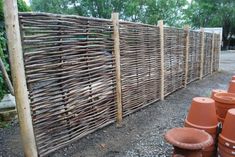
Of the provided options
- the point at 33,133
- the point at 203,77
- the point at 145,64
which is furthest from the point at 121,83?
the point at 203,77

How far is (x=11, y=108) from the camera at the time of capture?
4582mm

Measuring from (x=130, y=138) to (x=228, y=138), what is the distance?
4.90 feet

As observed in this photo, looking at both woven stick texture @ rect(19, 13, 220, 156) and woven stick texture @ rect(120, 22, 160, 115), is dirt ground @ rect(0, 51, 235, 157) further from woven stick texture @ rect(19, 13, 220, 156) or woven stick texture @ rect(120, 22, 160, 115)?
woven stick texture @ rect(120, 22, 160, 115)

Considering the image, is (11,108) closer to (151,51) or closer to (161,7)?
(151,51)

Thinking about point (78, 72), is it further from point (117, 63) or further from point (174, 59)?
point (174, 59)

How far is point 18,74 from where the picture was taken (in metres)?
2.54

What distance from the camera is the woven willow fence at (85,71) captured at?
9.24ft

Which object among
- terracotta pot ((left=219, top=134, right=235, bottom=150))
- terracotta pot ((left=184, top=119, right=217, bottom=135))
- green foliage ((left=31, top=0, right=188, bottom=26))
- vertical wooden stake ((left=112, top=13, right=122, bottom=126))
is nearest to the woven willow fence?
vertical wooden stake ((left=112, top=13, right=122, bottom=126))

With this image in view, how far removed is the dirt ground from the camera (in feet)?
10.6

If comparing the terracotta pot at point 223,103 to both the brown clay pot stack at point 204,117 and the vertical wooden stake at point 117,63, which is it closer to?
the brown clay pot stack at point 204,117

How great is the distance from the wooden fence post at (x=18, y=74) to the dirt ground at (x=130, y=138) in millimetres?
545

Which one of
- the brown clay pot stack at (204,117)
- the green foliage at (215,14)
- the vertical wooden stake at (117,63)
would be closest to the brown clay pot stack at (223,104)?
the brown clay pot stack at (204,117)

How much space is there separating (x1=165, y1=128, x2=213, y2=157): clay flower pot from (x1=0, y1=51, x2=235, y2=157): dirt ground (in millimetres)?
789

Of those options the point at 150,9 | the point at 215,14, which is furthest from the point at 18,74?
the point at 215,14
